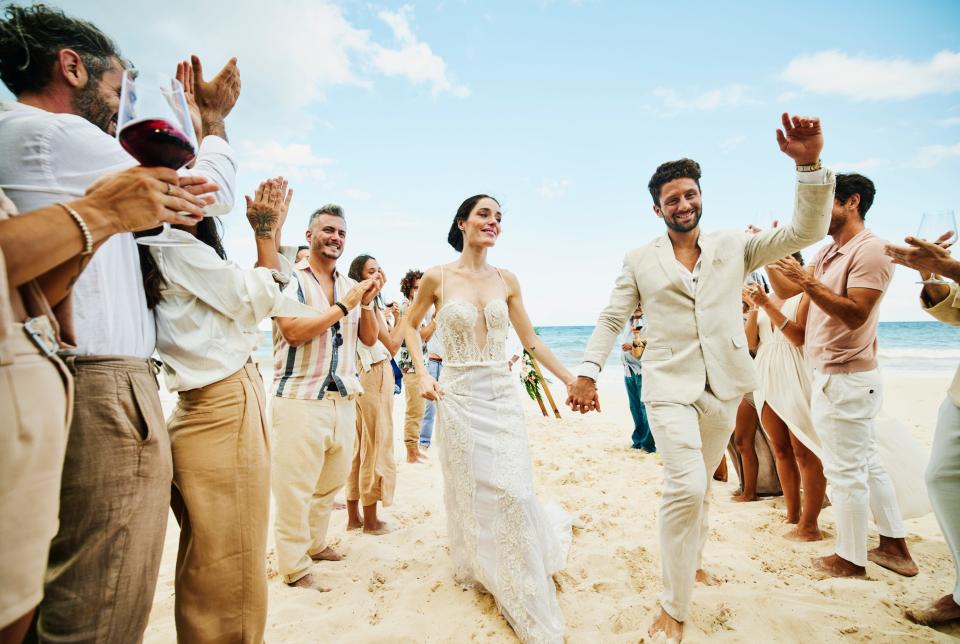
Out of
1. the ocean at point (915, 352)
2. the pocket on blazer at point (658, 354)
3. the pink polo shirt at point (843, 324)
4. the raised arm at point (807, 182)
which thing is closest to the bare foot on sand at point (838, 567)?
the pink polo shirt at point (843, 324)

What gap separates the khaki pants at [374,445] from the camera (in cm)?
454

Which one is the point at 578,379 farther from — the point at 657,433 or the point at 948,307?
the point at 948,307

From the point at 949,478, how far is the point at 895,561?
1189 mm

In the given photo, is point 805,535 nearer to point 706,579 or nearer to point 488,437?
point 706,579

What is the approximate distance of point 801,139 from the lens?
268 cm

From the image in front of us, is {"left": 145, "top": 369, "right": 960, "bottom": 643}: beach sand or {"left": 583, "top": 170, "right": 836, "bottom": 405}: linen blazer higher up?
{"left": 583, "top": 170, "right": 836, "bottom": 405}: linen blazer

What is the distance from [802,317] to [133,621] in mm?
4867

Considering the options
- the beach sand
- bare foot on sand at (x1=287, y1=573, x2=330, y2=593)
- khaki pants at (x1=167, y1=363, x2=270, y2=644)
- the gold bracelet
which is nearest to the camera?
the gold bracelet

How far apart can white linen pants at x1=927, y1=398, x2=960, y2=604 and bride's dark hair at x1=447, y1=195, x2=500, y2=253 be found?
3.30 metres

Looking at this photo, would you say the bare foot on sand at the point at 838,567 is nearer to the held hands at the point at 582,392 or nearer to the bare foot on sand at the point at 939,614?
the bare foot on sand at the point at 939,614

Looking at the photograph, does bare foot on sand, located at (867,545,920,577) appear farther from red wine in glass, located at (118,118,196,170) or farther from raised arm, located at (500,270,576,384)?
red wine in glass, located at (118,118,196,170)

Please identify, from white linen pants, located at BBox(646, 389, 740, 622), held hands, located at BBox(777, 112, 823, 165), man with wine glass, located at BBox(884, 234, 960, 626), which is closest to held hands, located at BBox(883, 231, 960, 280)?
man with wine glass, located at BBox(884, 234, 960, 626)

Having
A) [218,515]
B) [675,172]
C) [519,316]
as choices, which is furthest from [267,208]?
[675,172]

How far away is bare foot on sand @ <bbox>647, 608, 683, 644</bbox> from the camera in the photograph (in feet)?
8.63
